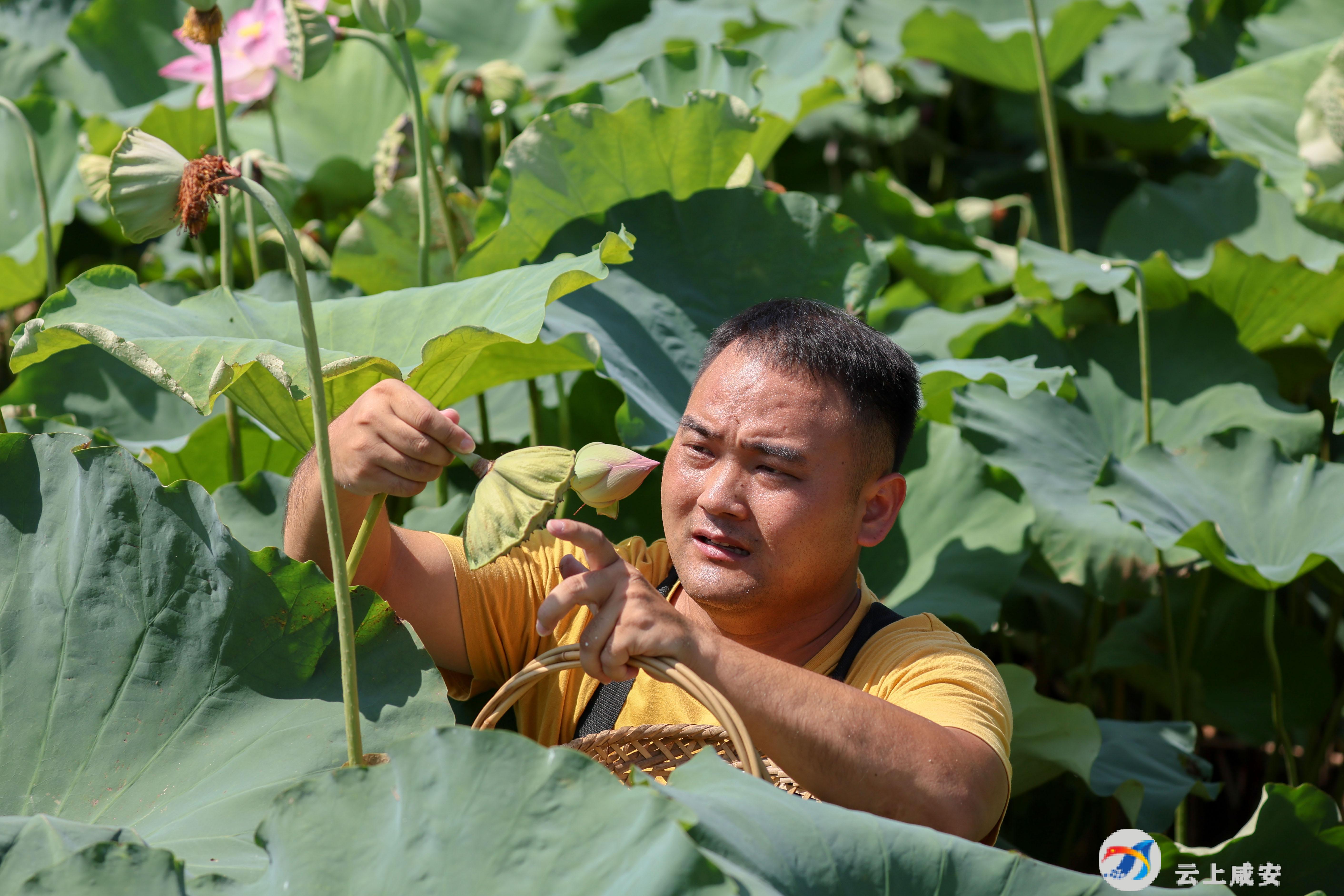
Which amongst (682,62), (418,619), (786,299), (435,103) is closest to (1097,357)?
(682,62)

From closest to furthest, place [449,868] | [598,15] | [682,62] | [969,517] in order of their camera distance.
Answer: [449,868]
[969,517]
[682,62]
[598,15]

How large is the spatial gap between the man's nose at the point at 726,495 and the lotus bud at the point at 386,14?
728mm

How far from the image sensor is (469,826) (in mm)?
775

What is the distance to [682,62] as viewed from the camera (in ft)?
7.43

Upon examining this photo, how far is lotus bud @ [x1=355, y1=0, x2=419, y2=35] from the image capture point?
4.85 ft

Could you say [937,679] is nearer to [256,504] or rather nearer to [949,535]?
[949,535]

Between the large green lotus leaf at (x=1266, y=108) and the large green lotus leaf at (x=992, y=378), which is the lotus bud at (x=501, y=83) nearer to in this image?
the large green lotus leaf at (x=992, y=378)

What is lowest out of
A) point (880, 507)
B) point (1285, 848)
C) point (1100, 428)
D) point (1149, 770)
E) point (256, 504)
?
point (1149, 770)

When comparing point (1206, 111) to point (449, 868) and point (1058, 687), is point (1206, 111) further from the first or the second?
point (449, 868)

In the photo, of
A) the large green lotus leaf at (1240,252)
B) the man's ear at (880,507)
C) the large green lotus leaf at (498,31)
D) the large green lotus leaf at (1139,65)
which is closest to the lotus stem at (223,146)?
the man's ear at (880,507)

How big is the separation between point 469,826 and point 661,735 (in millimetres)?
340

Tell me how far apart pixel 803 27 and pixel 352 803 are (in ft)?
7.98

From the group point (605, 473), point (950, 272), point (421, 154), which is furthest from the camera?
point (950, 272)

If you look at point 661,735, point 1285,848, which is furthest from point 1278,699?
point 661,735
